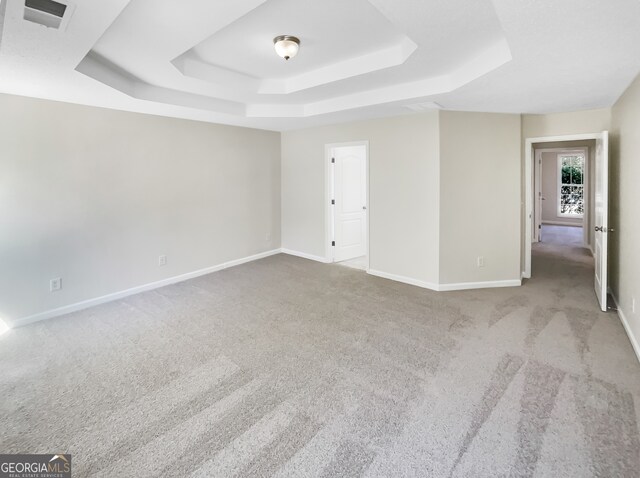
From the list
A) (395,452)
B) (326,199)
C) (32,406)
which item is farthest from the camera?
(326,199)

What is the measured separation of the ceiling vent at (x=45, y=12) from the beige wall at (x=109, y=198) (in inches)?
78.8

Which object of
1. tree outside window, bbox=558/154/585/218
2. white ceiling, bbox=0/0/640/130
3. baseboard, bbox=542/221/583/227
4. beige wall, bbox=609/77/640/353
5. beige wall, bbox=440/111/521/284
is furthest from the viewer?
tree outside window, bbox=558/154/585/218

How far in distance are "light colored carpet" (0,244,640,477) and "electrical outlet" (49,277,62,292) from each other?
1.23ft

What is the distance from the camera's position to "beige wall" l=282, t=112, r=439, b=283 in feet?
14.4

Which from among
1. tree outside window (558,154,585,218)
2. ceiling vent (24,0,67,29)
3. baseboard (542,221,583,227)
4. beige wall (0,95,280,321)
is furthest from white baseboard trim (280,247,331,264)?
tree outside window (558,154,585,218)

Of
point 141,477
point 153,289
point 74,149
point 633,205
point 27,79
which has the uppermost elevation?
point 27,79

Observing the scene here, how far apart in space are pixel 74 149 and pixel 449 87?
410cm

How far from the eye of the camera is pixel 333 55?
10.4 ft

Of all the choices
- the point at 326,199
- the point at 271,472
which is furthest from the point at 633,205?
the point at 326,199

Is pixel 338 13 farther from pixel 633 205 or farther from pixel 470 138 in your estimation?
pixel 633 205

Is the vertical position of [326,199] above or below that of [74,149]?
below

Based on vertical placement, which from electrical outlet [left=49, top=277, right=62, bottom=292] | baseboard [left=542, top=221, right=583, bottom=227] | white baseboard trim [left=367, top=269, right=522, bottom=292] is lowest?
white baseboard trim [left=367, top=269, right=522, bottom=292]

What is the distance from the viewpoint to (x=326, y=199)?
5750 millimetres

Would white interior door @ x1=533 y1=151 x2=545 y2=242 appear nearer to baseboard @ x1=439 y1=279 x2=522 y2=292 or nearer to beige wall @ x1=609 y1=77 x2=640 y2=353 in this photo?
beige wall @ x1=609 y1=77 x2=640 y2=353
